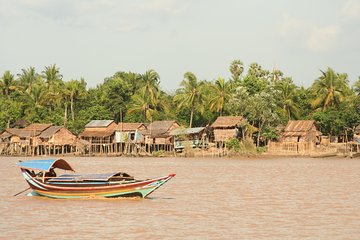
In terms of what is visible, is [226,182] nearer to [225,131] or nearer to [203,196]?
[203,196]

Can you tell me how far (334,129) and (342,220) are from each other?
123 ft

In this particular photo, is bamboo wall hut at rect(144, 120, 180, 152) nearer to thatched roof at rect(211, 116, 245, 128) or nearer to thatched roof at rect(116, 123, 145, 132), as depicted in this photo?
thatched roof at rect(116, 123, 145, 132)

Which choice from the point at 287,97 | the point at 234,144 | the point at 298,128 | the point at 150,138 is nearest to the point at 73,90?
the point at 150,138

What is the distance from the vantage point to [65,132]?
5341 centimetres

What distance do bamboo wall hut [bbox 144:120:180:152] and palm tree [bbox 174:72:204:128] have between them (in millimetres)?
2450

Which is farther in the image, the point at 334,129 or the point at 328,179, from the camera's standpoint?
the point at 334,129

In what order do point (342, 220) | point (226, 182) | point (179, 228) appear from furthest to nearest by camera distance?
point (226, 182) → point (342, 220) → point (179, 228)

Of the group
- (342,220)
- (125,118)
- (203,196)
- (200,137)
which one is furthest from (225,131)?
(342,220)

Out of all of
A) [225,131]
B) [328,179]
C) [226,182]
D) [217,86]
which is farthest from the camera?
[217,86]

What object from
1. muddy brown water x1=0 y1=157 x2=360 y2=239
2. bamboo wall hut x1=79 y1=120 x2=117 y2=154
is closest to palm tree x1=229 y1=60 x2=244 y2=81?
bamboo wall hut x1=79 y1=120 x2=117 y2=154

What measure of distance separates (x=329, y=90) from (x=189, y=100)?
13255 millimetres

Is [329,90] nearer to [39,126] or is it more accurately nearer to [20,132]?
[39,126]

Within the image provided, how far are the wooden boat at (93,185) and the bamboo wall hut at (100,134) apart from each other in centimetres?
3548

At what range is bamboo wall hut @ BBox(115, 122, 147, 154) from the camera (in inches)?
2085
